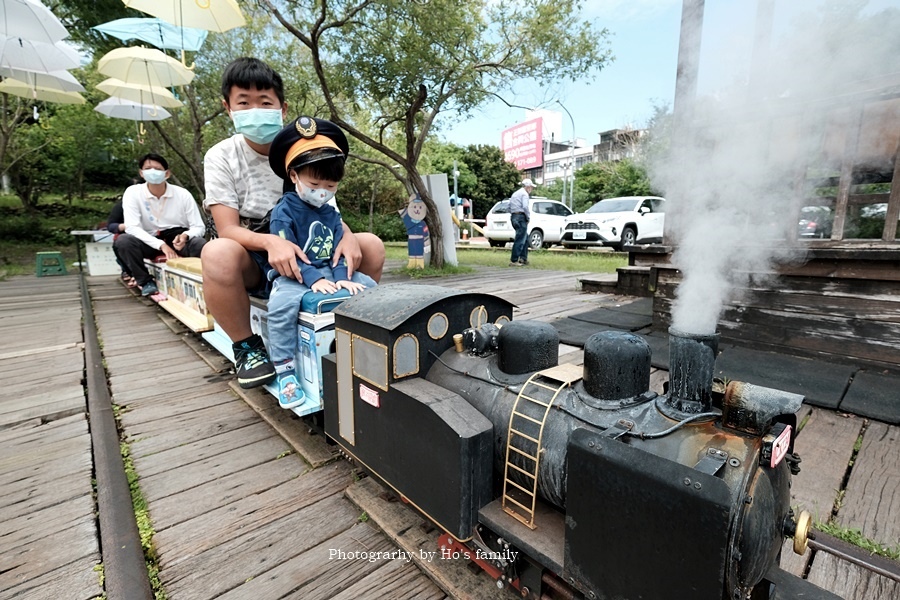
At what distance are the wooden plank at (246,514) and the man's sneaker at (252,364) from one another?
676mm

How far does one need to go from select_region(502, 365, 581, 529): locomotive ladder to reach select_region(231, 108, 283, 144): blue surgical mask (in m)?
2.23

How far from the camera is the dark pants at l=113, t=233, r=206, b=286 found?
19.2 feet

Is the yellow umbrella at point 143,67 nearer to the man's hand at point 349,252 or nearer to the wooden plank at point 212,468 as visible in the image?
the man's hand at point 349,252

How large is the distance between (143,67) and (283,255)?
7.72m

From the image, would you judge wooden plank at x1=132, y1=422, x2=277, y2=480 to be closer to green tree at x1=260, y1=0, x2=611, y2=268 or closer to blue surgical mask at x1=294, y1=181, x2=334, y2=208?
blue surgical mask at x1=294, y1=181, x2=334, y2=208

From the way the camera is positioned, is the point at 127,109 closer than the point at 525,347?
No

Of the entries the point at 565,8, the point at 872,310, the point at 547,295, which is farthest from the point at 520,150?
the point at 872,310

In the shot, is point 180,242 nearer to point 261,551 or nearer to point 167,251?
point 167,251

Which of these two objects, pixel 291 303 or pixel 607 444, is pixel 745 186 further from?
pixel 291 303

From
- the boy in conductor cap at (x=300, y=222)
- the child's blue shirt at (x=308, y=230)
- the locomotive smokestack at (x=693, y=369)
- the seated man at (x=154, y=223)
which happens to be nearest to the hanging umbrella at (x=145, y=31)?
the seated man at (x=154, y=223)

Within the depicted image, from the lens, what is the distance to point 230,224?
2648 mm

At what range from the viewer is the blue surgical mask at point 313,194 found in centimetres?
232

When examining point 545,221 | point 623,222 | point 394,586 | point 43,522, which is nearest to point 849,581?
point 394,586

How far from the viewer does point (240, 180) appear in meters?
2.76
